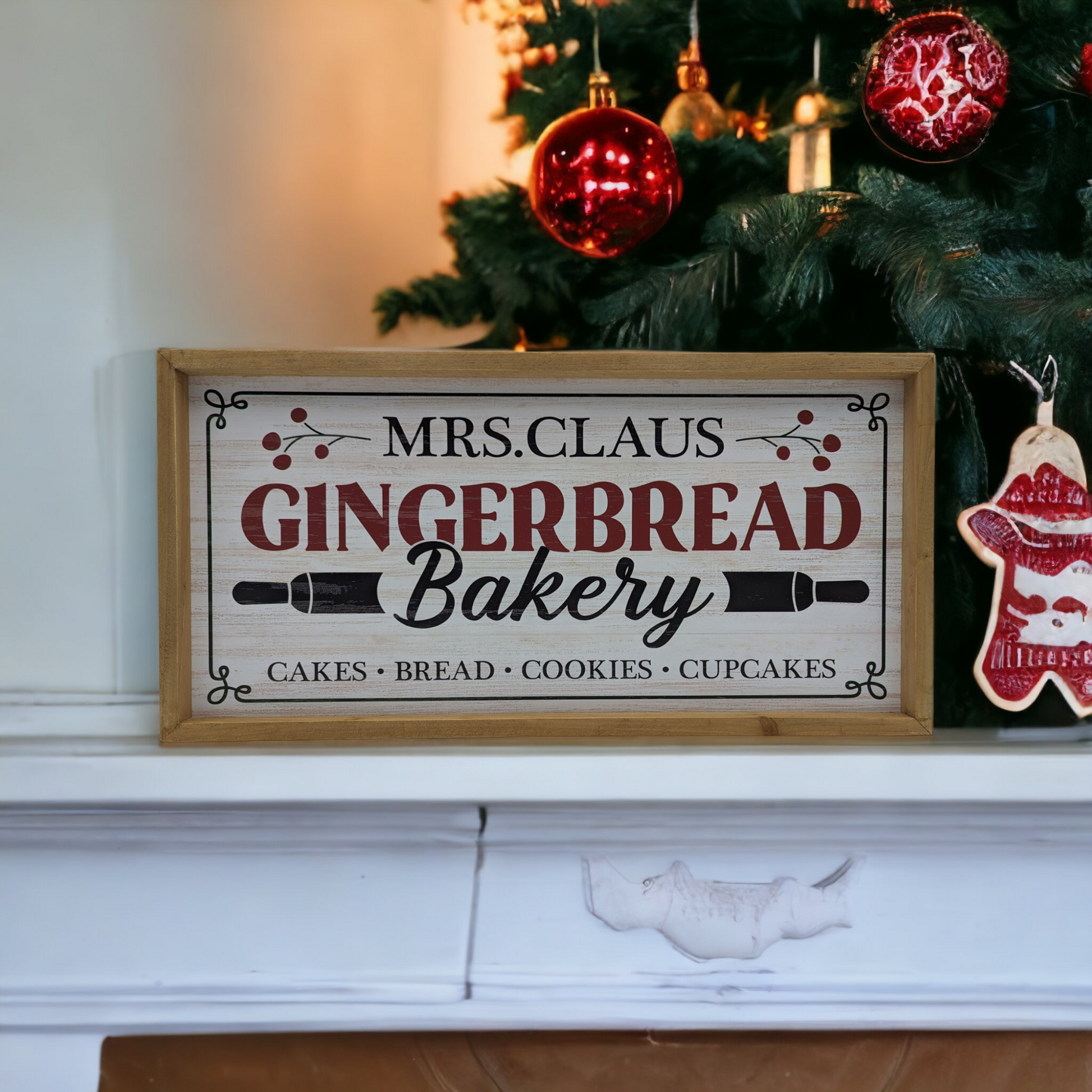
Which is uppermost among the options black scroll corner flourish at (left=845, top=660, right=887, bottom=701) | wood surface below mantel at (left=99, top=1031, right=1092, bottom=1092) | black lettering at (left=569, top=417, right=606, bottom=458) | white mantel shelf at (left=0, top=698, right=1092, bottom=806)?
black lettering at (left=569, top=417, right=606, bottom=458)

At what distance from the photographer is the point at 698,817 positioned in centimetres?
77

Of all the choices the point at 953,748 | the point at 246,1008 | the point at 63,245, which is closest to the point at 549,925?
the point at 246,1008

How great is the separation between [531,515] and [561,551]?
4cm

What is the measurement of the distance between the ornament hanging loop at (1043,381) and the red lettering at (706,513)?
281mm

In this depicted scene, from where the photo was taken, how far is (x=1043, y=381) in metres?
0.78

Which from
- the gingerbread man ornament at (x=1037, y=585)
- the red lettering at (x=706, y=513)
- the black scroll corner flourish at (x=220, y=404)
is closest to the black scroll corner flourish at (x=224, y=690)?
the black scroll corner flourish at (x=220, y=404)

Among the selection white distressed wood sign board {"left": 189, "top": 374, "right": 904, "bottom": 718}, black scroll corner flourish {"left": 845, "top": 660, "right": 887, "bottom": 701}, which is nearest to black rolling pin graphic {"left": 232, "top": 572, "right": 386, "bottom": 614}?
white distressed wood sign board {"left": 189, "top": 374, "right": 904, "bottom": 718}

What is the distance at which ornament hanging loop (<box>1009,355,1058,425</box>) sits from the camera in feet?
2.55

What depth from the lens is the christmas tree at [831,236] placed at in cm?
77

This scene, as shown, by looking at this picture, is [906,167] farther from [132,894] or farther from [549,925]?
[132,894]

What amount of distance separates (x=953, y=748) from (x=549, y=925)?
40 cm

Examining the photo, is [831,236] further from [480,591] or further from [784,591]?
[480,591]

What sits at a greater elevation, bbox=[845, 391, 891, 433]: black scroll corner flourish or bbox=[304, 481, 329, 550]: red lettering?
bbox=[845, 391, 891, 433]: black scroll corner flourish

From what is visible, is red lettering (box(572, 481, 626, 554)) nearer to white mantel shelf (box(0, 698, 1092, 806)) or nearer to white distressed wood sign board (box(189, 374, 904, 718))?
white distressed wood sign board (box(189, 374, 904, 718))
